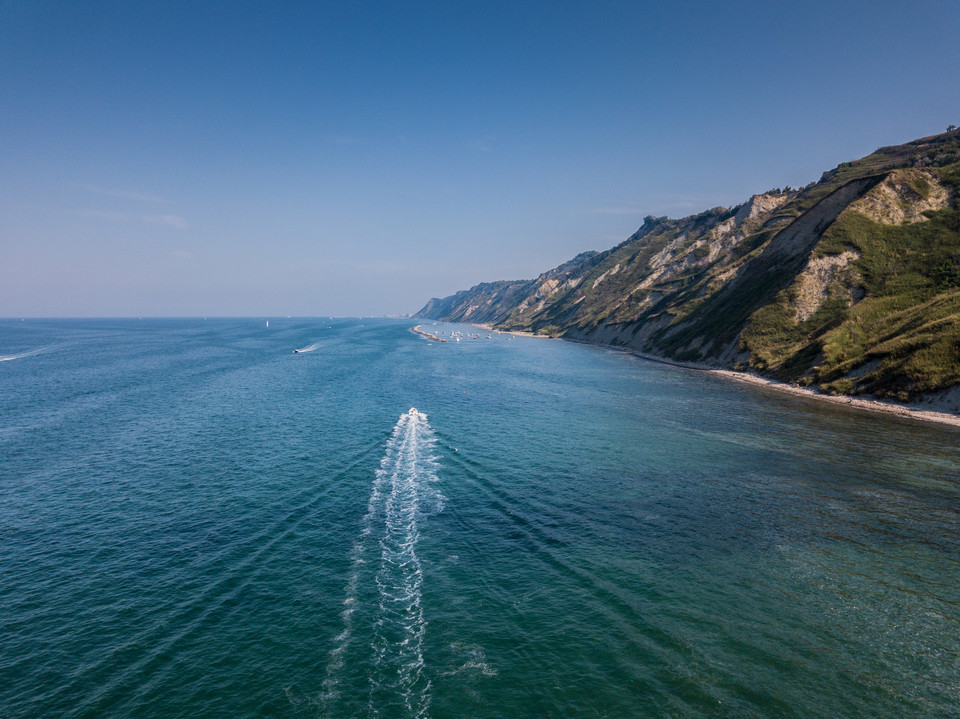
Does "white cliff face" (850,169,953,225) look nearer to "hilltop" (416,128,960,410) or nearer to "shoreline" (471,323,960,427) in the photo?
"hilltop" (416,128,960,410)

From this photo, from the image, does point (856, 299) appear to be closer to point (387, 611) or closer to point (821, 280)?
point (821, 280)

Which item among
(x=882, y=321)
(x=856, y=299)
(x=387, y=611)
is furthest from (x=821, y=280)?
(x=387, y=611)

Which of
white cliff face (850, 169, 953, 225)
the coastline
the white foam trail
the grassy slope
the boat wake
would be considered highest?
white cliff face (850, 169, 953, 225)

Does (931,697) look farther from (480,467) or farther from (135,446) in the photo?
(135,446)

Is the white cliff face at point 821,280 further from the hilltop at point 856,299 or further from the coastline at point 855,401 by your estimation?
the coastline at point 855,401

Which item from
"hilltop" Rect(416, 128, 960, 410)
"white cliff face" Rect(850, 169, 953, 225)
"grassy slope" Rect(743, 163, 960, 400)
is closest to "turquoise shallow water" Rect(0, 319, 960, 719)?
"grassy slope" Rect(743, 163, 960, 400)

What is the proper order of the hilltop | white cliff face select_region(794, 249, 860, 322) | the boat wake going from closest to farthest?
the boat wake < the hilltop < white cliff face select_region(794, 249, 860, 322)

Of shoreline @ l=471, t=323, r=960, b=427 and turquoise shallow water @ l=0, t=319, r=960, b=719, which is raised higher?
shoreline @ l=471, t=323, r=960, b=427
